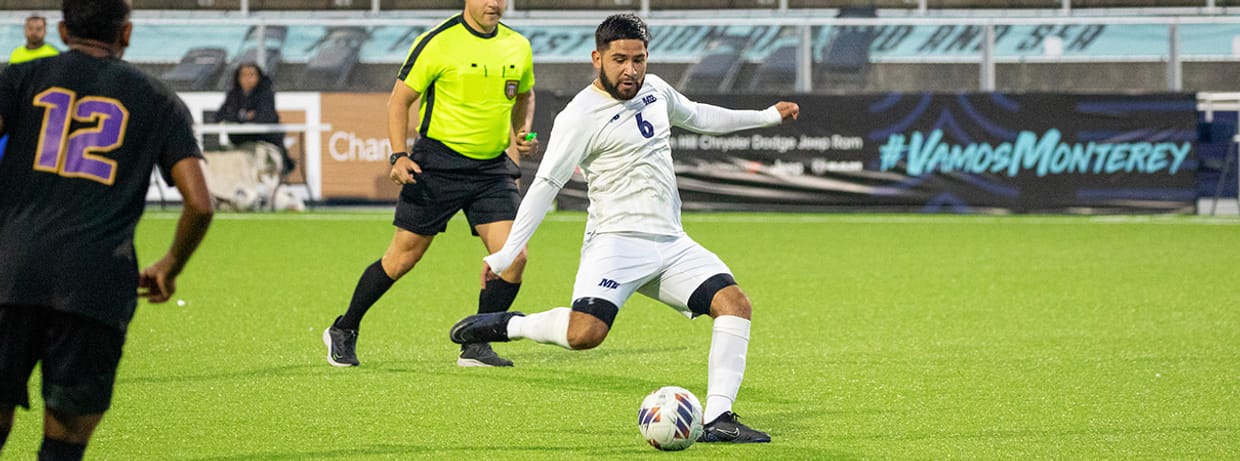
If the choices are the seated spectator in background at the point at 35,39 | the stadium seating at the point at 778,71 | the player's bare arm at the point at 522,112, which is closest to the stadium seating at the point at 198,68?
the stadium seating at the point at 778,71

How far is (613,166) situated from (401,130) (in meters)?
2.05

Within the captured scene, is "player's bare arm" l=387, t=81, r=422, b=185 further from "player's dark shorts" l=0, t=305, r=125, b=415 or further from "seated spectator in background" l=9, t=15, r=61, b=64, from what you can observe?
"seated spectator in background" l=9, t=15, r=61, b=64

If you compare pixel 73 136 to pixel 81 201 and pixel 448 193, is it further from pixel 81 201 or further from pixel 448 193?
pixel 448 193

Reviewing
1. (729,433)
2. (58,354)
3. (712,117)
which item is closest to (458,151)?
(712,117)

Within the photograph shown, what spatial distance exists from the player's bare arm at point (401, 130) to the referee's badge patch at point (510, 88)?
45 centimetres

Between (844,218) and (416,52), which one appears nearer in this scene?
(416,52)

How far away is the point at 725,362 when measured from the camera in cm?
605

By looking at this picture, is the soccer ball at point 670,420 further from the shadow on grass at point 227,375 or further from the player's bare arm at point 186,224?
the shadow on grass at point 227,375

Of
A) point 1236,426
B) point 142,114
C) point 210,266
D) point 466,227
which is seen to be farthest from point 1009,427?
point 466,227

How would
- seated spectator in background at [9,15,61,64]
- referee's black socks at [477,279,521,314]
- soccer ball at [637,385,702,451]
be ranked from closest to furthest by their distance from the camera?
soccer ball at [637,385,702,451] → referee's black socks at [477,279,521,314] → seated spectator in background at [9,15,61,64]

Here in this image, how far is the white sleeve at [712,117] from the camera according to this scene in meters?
6.55

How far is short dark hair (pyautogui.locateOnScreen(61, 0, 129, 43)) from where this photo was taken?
13.6 feet

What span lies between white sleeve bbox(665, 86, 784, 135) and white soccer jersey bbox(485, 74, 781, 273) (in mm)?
100

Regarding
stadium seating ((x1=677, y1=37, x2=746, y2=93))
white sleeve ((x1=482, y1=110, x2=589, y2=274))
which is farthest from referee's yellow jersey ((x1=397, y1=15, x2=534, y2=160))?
stadium seating ((x1=677, y1=37, x2=746, y2=93))
